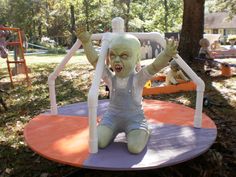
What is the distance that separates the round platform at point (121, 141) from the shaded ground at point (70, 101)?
28 centimetres

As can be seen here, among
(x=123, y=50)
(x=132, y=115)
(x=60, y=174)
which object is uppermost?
(x=123, y=50)

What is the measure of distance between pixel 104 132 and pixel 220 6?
32.2 metres

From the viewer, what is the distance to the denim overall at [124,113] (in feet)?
9.37

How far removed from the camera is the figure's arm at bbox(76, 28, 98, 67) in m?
2.75

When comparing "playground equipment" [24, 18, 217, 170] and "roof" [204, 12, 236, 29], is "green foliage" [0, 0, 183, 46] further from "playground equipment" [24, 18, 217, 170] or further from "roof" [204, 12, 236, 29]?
"playground equipment" [24, 18, 217, 170]

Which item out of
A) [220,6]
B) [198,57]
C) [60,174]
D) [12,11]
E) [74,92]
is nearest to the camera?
[60,174]

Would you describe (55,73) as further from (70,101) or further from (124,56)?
(70,101)

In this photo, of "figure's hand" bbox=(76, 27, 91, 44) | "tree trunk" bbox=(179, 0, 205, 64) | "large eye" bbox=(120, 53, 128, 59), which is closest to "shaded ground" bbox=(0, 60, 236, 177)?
"tree trunk" bbox=(179, 0, 205, 64)

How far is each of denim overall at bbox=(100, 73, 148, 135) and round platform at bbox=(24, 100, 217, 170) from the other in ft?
0.54

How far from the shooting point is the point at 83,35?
2.77 metres

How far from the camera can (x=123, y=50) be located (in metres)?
2.69

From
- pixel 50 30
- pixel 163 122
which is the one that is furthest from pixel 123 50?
pixel 50 30

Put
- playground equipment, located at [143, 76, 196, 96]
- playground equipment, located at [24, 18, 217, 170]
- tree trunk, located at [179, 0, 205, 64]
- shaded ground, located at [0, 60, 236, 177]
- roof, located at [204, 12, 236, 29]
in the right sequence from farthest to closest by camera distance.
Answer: roof, located at [204, 12, 236, 29] → tree trunk, located at [179, 0, 205, 64] → playground equipment, located at [143, 76, 196, 96] → shaded ground, located at [0, 60, 236, 177] → playground equipment, located at [24, 18, 217, 170]

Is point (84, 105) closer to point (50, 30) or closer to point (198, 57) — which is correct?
point (198, 57)
